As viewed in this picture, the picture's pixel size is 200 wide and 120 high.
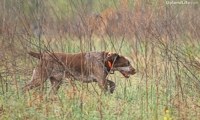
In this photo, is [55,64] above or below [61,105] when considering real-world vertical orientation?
above

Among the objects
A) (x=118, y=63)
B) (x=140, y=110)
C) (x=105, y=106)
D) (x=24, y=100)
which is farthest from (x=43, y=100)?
(x=118, y=63)

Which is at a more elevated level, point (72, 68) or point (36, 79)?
point (72, 68)

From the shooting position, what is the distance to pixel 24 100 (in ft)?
19.7

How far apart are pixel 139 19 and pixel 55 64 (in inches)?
66.2

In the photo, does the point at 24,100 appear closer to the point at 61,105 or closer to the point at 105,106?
the point at 61,105

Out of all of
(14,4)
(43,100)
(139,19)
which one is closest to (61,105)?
(43,100)

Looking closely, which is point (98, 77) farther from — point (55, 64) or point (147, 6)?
point (147, 6)

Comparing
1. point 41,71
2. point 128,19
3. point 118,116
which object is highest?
point 128,19

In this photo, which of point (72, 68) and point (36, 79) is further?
point (72, 68)

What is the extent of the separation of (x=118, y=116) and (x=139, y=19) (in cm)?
260

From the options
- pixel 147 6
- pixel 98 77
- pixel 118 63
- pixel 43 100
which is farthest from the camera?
pixel 118 63

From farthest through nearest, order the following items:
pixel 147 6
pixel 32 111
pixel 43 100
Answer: pixel 147 6, pixel 43 100, pixel 32 111

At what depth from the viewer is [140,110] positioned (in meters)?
5.89

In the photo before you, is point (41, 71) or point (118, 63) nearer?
point (41, 71)
